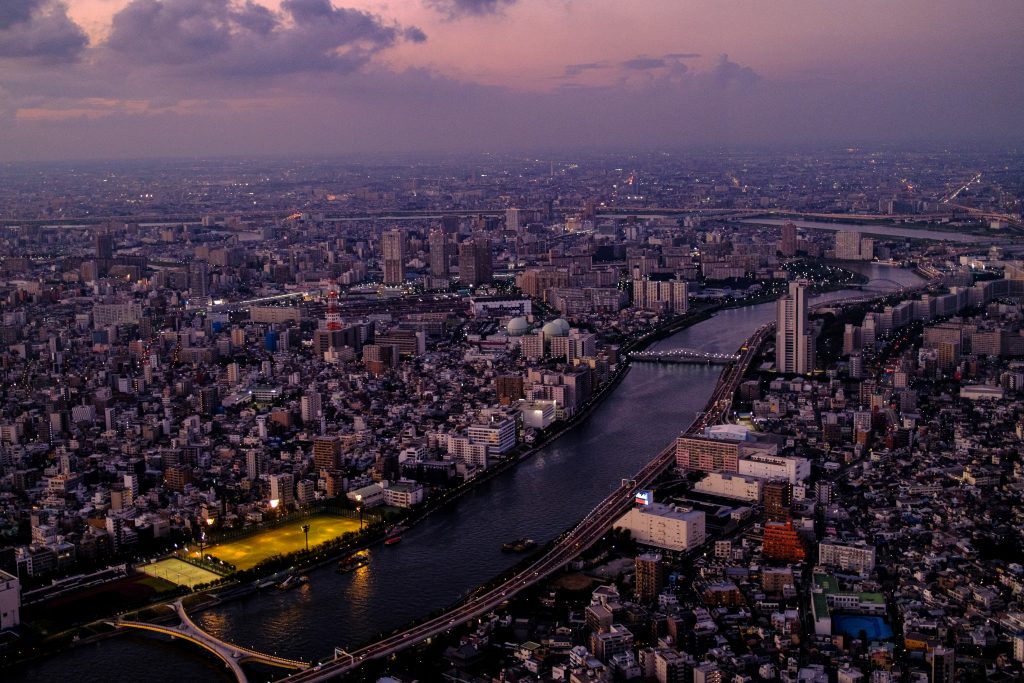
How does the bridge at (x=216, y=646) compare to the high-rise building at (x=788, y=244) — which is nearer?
the bridge at (x=216, y=646)

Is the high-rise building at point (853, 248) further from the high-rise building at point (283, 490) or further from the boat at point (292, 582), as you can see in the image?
the boat at point (292, 582)

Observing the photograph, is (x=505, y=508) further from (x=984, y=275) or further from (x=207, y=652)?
(x=984, y=275)

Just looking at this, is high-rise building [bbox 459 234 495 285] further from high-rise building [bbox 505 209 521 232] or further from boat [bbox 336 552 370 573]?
boat [bbox 336 552 370 573]

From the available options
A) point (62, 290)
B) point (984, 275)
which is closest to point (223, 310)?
point (62, 290)

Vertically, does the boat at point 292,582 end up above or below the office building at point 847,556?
below

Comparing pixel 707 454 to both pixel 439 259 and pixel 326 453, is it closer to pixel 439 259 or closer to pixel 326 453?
pixel 326 453

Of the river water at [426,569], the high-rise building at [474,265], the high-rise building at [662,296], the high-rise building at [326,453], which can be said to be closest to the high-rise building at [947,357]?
the river water at [426,569]
